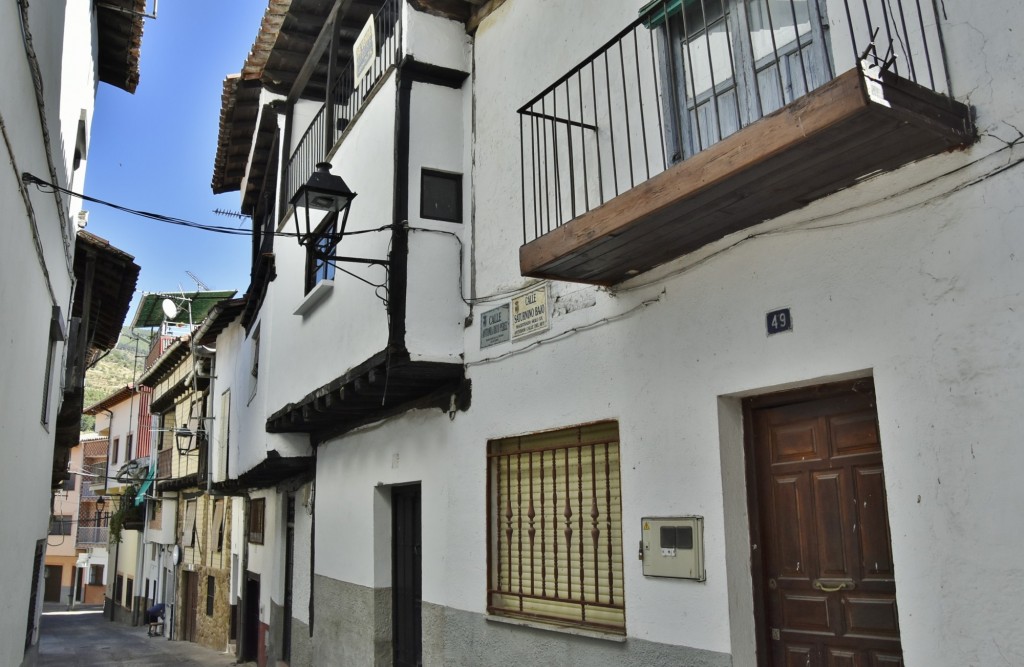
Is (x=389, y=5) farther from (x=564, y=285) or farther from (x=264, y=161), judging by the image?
(x=264, y=161)

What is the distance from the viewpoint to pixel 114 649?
69.7 feet

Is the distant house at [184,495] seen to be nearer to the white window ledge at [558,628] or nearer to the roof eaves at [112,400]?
the roof eaves at [112,400]

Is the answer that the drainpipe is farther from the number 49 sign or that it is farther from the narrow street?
the number 49 sign

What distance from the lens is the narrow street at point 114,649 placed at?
57.5 feet

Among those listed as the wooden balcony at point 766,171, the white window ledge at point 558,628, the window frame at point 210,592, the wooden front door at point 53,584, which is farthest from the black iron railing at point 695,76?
the wooden front door at point 53,584

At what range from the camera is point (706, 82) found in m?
5.31

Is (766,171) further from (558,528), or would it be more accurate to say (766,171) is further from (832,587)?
(558,528)

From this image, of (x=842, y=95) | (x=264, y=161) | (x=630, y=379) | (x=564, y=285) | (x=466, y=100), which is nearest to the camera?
(x=842, y=95)

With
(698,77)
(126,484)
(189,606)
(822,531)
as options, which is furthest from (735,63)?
(126,484)

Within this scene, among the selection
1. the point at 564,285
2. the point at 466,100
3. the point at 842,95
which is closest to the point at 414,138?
the point at 466,100

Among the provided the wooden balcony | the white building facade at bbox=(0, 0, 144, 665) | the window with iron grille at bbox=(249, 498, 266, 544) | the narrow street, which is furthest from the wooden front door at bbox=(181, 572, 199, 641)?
the wooden balcony

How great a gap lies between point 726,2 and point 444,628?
217 inches

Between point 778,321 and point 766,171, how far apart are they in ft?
3.01

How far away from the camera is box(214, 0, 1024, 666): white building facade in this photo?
366 centimetres
